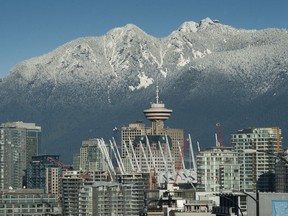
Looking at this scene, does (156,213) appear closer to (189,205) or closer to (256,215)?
(189,205)

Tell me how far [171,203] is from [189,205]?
3583 cm

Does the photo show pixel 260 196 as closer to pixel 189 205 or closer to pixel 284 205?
pixel 284 205

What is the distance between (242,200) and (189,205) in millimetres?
35184

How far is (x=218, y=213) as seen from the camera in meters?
116

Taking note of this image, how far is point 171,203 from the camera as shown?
185625 millimetres

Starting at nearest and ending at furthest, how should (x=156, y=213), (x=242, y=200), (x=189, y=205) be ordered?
(x=242, y=200) < (x=189, y=205) < (x=156, y=213)

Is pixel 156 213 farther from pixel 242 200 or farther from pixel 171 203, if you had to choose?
pixel 242 200

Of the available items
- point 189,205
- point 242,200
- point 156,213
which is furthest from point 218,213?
point 156,213

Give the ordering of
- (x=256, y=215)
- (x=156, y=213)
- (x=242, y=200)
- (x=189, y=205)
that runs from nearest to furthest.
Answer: (x=256, y=215) → (x=242, y=200) → (x=189, y=205) → (x=156, y=213)

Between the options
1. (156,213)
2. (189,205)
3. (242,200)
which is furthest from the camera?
(156,213)

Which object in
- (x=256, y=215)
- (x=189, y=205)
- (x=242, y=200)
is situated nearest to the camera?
(x=256, y=215)

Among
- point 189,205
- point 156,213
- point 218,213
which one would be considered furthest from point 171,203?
point 218,213

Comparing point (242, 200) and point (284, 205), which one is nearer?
point (284, 205)

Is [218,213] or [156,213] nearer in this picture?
[218,213]
